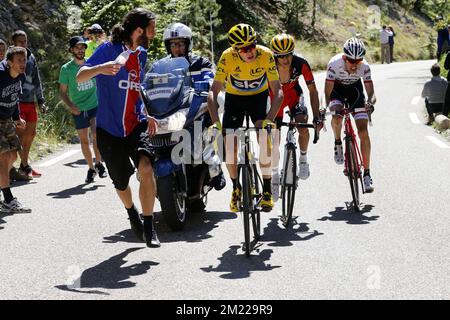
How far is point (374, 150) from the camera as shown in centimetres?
1380

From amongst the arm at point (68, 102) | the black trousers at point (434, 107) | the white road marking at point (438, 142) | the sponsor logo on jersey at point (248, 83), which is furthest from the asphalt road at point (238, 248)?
the black trousers at point (434, 107)

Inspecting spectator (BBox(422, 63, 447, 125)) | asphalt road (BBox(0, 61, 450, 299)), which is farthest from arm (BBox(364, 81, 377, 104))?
spectator (BBox(422, 63, 447, 125))

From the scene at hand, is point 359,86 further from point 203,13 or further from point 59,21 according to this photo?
point 203,13

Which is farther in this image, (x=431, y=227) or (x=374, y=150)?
(x=374, y=150)

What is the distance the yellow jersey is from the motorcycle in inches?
17.3

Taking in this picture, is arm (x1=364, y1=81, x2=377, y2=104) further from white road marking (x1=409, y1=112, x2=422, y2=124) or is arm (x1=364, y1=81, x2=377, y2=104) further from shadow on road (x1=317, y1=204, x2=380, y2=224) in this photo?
white road marking (x1=409, y1=112, x2=422, y2=124)

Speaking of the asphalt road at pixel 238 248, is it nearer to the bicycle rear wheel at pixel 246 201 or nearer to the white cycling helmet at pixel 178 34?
the bicycle rear wheel at pixel 246 201

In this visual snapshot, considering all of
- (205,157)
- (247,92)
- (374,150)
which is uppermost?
(247,92)

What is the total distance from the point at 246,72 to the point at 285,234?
5.46ft

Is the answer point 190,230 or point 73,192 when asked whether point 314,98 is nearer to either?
point 190,230

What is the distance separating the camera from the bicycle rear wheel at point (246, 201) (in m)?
7.10
